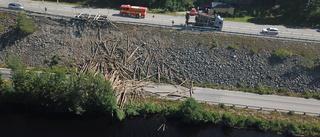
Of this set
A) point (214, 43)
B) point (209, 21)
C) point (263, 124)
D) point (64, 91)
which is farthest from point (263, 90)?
point (64, 91)

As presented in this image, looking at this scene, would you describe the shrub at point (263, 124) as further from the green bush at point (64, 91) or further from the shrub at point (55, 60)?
the shrub at point (55, 60)

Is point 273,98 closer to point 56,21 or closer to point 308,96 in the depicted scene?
point 308,96

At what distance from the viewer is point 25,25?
136ft

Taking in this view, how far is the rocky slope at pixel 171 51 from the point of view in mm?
39188

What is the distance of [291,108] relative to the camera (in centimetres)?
3494

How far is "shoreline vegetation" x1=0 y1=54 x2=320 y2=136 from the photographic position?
99.3 feet

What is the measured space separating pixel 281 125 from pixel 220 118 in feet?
25.6

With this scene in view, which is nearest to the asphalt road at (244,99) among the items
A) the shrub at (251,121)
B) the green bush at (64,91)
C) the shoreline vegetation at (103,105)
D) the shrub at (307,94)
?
the shrub at (307,94)

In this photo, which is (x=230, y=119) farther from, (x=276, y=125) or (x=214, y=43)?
(x=214, y=43)

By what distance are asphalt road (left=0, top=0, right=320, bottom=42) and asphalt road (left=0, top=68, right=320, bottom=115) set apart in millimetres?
12355

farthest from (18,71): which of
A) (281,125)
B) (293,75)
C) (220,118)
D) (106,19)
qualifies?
(293,75)

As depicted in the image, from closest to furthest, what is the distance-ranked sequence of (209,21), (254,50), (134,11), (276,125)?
(276,125) < (254,50) < (209,21) < (134,11)

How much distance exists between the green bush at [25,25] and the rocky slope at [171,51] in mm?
938

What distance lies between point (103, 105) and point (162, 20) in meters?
22.6
